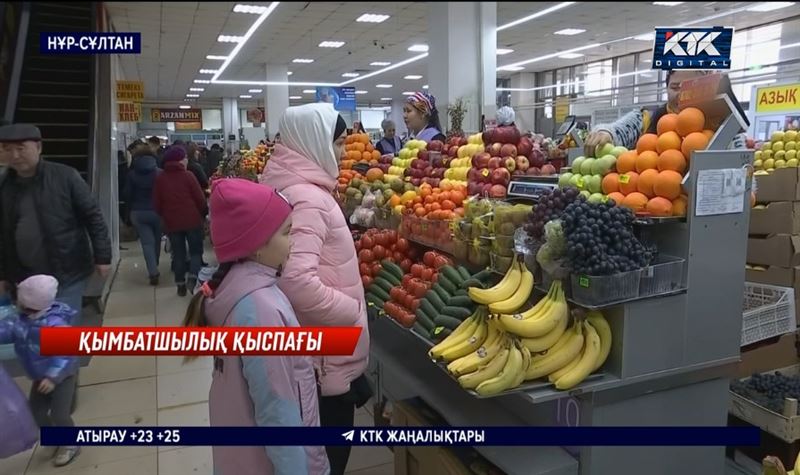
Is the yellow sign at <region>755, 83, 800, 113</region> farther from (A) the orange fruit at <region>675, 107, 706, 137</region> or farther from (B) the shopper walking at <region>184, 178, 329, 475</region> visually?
(B) the shopper walking at <region>184, 178, 329, 475</region>

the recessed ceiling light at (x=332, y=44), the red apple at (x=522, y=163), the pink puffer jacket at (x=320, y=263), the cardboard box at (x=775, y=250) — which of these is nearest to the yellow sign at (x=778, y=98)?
the cardboard box at (x=775, y=250)

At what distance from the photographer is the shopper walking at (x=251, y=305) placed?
1298mm

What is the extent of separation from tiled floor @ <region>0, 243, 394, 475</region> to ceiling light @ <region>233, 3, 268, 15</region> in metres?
1.31

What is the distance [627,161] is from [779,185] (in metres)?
2.72

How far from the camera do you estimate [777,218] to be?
12.3 feet

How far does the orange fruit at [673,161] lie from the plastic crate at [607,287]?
34 cm

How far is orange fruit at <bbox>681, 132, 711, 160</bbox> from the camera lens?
5.41 feet

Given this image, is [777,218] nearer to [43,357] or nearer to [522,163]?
[522,163]

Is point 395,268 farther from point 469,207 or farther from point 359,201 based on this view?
point 359,201

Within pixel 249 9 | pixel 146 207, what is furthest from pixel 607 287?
pixel 146 207

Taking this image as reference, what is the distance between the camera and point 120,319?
4602 millimetres

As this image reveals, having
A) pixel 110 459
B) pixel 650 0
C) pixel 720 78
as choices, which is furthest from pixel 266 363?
pixel 110 459

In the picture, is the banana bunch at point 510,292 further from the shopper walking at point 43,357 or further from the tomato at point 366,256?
the shopper walking at point 43,357

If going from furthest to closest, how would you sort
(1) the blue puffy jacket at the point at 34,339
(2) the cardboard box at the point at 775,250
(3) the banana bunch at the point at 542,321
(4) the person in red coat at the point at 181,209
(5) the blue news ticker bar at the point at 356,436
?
(4) the person in red coat at the point at 181,209
(2) the cardboard box at the point at 775,250
(1) the blue puffy jacket at the point at 34,339
(3) the banana bunch at the point at 542,321
(5) the blue news ticker bar at the point at 356,436
